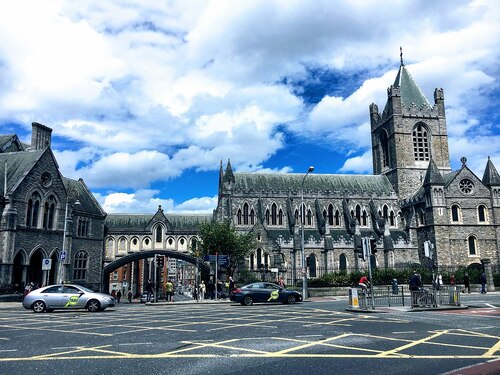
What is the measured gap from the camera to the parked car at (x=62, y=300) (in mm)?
20031

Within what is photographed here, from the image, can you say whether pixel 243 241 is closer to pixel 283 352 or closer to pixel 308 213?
pixel 308 213

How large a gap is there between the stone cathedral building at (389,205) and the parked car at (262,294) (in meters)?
18.3

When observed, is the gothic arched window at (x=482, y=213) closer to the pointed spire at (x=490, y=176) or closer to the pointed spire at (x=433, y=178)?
the pointed spire at (x=490, y=176)

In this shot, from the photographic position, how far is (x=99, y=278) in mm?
40781

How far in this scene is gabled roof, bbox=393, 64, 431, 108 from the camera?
201ft

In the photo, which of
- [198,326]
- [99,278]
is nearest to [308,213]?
[99,278]

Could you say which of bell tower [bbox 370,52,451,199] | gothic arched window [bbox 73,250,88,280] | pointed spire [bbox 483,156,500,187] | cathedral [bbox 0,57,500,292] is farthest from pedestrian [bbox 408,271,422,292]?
bell tower [bbox 370,52,451,199]

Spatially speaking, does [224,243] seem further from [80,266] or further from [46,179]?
[46,179]

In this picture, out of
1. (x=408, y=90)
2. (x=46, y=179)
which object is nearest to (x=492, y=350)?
(x=46, y=179)

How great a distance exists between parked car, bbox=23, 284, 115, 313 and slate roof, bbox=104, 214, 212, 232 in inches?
1682

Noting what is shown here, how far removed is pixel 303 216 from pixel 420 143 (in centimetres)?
2255

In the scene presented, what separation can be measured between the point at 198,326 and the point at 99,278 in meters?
30.6

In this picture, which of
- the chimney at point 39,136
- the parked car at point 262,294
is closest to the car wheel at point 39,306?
the parked car at point 262,294

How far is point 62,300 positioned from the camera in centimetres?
2006
